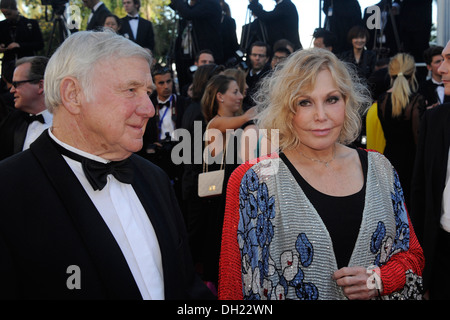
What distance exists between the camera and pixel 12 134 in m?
3.68

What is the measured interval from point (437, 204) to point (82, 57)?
226 centimetres

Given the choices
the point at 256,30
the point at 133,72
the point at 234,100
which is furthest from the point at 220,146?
the point at 256,30

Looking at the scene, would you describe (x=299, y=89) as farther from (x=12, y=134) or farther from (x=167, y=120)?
(x=167, y=120)

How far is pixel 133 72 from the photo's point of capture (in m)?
1.64

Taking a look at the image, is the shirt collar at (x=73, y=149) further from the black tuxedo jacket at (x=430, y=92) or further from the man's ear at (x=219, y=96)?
the black tuxedo jacket at (x=430, y=92)

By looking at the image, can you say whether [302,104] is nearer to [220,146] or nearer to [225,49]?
[220,146]

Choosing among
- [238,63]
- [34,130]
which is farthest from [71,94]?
[238,63]

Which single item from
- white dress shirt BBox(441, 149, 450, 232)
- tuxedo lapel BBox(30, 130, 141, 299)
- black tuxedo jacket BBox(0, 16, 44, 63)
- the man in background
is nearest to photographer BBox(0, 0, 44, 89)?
black tuxedo jacket BBox(0, 16, 44, 63)

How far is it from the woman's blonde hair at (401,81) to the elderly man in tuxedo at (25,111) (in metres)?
3.32

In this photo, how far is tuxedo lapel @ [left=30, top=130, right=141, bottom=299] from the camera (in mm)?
1448

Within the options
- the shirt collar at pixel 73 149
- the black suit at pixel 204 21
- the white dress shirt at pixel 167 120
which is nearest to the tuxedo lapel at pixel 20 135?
the shirt collar at pixel 73 149

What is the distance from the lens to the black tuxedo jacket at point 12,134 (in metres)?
3.61

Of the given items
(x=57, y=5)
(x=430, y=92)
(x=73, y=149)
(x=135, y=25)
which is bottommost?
(x=430, y=92)

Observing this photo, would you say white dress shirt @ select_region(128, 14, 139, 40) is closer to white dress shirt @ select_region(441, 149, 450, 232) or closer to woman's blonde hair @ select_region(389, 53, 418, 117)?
woman's blonde hair @ select_region(389, 53, 418, 117)
